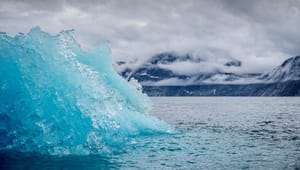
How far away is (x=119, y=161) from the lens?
17453mm

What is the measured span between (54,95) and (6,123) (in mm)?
3340

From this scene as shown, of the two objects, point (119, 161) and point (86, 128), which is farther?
point (86, 128)

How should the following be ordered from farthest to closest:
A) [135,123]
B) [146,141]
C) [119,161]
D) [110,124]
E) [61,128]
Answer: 1. [135,123]
2. [146,141]
3. [110,124]
4. [61,128]
5. [119,161]

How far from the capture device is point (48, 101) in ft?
62.3

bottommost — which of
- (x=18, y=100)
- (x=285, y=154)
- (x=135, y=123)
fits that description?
(x=285, y=154)

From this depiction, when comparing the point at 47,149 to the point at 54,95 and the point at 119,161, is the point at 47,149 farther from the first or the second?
the point at 119,161

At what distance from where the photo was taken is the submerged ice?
61.4 ft

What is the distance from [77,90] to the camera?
19.5 meters

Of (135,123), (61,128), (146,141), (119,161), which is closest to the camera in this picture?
(119,161)

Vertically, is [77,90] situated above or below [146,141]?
above

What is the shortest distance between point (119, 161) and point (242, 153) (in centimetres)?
778

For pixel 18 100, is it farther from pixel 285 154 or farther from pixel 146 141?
pixel 285 154

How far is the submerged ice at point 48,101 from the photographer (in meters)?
18.7

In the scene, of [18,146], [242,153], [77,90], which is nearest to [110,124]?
[77,90]
